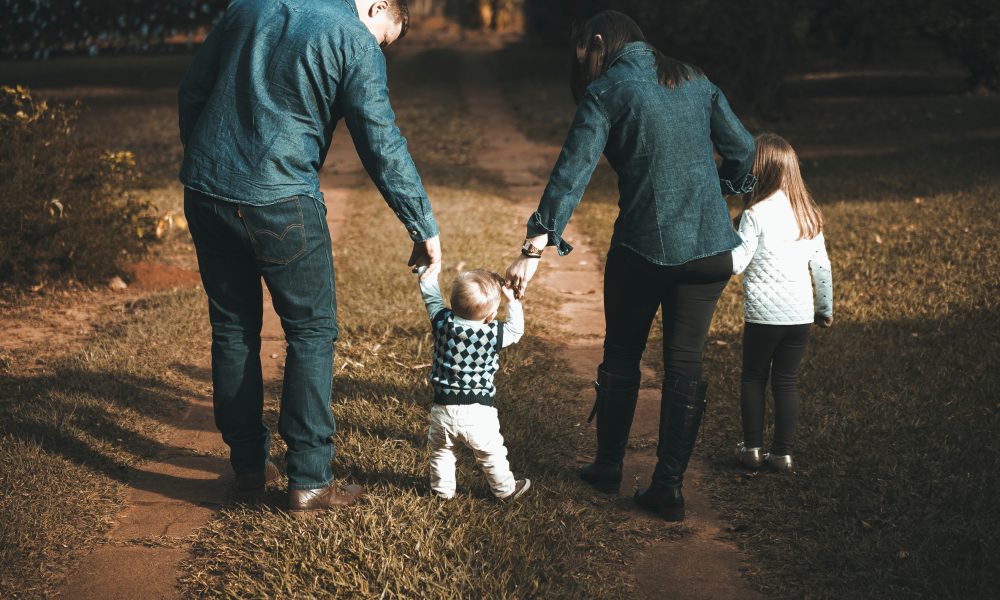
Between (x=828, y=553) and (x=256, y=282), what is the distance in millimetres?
2231

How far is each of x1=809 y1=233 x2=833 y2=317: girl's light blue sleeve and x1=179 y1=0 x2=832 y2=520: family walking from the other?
0.39 metres

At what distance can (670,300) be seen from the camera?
11.1ft

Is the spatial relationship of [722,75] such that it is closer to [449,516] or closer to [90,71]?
[449,516]

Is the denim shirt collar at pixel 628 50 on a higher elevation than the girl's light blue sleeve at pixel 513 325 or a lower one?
higher

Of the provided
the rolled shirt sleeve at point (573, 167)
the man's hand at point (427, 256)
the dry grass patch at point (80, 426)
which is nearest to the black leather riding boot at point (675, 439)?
the rolled shirt sleeve at point (573, 167)

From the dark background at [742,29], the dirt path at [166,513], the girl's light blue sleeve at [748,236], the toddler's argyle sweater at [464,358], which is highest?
the dark background at [742,29]

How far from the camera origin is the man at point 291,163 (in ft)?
9.80

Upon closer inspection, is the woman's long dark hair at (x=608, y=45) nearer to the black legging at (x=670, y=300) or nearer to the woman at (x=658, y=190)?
the woman at (x=658, y=190)

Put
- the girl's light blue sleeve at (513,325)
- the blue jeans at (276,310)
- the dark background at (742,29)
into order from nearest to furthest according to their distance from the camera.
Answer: the blue jeans at (276,310), the girl's light blue sleeve at (513,325), the dark background at (742,29)

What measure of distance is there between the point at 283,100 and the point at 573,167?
991 mm

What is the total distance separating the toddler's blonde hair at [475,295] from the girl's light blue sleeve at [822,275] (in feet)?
4.77

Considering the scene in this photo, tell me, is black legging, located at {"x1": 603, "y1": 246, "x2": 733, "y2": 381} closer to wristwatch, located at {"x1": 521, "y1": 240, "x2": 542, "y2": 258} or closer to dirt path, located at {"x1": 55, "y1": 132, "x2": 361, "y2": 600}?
wristwatch, located at {"x1": 521, "y1": 240, "x2": 542, "y2": 258}

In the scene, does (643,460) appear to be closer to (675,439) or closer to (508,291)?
(675,439)

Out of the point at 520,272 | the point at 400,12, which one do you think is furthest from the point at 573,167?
the point at 400,12
